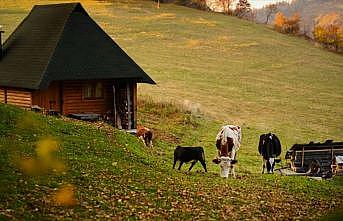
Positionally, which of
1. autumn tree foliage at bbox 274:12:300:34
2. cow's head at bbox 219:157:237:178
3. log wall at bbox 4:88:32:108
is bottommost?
cow's head at bbox 219:157:237:178

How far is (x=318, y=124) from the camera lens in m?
41.1

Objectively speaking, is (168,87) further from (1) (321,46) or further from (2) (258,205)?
(1) (321,46)

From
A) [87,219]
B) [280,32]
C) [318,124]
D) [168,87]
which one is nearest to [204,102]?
[168,87]

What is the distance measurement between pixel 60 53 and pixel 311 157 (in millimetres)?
12716

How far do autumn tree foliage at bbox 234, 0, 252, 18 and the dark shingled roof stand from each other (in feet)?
272

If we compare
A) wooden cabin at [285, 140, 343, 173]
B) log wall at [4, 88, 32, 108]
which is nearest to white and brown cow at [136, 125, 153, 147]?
log wall at [4, 88, 32, 108]

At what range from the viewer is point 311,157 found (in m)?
22.6

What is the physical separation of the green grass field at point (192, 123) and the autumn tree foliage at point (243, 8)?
19338mm

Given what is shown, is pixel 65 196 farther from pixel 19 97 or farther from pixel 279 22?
pixel 279 22

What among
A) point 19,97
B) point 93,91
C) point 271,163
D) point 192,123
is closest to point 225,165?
point 271,163

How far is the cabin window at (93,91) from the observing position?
28188 millimetres

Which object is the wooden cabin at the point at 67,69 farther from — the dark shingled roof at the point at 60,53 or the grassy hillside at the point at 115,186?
the grassy hillside at the point at 115,186

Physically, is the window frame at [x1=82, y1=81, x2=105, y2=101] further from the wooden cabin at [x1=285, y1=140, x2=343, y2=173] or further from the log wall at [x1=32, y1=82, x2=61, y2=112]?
the wooden cabin at [x1=285, y1=140, x2=343, y2=173]

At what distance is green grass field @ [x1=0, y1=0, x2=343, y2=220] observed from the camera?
1317 cm
